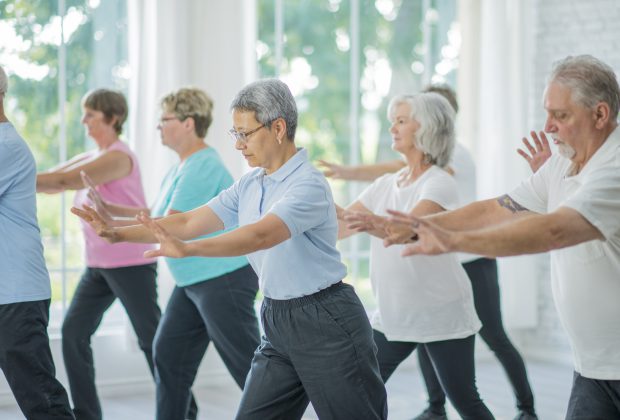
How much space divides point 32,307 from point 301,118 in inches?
117

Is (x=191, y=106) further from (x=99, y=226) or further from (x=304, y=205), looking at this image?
(x=304, y=205)

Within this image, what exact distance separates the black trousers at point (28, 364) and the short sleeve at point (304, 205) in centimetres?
101

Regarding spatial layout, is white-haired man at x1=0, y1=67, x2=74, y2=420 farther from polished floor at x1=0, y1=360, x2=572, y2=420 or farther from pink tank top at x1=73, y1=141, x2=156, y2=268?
polished floor at x1=0, y1=360, x2=572, y2=420

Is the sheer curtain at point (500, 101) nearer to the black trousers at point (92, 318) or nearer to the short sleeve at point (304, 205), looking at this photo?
the black trousers at point (92, 318)

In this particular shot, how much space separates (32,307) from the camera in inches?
114

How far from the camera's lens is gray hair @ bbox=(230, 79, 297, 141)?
2.44 m

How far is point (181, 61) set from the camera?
15.9 ft

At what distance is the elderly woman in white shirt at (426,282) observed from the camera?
3.21 m

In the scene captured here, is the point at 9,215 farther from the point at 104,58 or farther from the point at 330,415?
the point at 104,58

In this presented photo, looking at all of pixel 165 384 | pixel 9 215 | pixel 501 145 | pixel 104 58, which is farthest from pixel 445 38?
pixel 9 215

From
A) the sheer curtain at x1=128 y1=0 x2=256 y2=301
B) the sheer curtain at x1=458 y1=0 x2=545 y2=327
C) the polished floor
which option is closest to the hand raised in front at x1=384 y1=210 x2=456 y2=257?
the polished floor

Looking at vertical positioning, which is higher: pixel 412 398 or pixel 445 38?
pixel 445 38

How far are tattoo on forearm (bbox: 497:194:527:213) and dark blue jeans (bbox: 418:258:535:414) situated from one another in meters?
1.55

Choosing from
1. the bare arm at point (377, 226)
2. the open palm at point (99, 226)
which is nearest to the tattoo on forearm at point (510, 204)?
the bare arm at point (377, 226)
